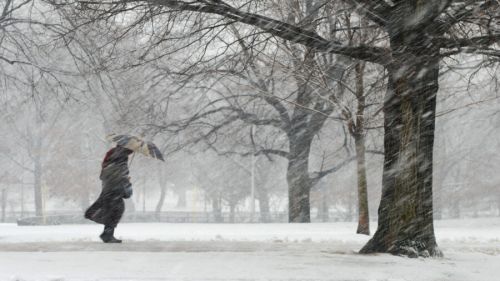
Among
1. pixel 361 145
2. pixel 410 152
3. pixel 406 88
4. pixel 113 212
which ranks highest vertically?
pixel 406 88

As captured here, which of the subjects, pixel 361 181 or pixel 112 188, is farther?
pixel 361 181

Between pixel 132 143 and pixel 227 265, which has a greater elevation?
pixel 132 143

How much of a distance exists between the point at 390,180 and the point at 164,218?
38269 mm

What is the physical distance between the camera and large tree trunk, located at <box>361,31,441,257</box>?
29.3 ft

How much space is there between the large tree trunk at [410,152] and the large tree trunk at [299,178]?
41.3 feet

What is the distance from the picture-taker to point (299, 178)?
2219 cm

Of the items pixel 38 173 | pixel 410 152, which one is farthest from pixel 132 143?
pixel 38 173

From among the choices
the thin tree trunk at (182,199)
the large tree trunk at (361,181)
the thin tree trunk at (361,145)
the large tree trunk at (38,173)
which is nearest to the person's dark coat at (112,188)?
the thin tree trunk at (361,145)

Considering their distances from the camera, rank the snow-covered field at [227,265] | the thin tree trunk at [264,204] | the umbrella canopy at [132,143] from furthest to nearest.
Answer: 1. the thin tree trunk at [264,204]
2. the umbrella canopy at [132,143]
3. the snow-covered field at [227,265]

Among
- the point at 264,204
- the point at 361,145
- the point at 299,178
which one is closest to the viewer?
the point at 361,145

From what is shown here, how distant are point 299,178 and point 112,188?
1221cm

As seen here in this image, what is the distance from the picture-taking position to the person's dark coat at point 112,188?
10.6 m

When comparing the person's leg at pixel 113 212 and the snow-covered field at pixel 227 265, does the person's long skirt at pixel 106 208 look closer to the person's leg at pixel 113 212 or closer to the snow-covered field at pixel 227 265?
the person's leg at pixel 113 212

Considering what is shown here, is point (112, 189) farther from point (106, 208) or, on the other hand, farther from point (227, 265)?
point (227, 265)
